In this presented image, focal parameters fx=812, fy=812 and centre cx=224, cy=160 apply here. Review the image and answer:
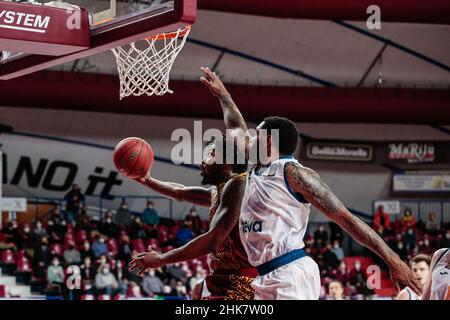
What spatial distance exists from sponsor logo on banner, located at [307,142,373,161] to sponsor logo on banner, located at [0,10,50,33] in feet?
→ 54.9

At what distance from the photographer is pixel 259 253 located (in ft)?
15.0

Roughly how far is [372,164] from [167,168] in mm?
5862

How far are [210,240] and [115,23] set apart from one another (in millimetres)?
→ 1812

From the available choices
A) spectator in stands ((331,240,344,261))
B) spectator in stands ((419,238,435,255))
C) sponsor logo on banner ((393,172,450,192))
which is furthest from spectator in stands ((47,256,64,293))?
sponsor logo on banner ((393,172,450,192))

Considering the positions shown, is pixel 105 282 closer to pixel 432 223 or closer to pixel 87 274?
pixel 87 274

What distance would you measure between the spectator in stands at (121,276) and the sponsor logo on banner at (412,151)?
9264 millimetres

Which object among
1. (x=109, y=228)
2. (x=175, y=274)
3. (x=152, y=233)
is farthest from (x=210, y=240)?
(x=152, y=233)

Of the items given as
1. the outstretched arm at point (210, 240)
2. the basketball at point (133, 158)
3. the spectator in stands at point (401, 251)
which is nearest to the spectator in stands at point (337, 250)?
the spectator in stands at point (401, 251)

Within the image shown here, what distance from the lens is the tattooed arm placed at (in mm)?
4023

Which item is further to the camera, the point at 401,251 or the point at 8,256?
the point at 401,251

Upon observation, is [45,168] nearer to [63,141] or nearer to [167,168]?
[63,141]

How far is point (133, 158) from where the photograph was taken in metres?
6.18
